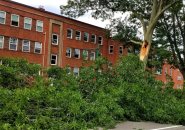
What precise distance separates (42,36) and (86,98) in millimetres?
38259

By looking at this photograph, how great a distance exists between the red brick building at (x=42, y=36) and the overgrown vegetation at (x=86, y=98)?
24.4 m

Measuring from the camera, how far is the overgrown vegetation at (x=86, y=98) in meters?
9.91

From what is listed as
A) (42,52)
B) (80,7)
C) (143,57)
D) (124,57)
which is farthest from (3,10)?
(124,57)

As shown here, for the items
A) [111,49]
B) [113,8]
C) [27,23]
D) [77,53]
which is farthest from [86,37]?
A: [113,8]

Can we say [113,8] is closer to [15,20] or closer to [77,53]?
[15,20]

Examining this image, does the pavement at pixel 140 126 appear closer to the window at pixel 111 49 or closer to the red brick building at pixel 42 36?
the red brick building at pixel 42 36

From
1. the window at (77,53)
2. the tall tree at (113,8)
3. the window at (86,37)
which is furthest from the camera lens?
the window at (86,37)

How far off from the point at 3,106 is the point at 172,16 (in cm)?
2829

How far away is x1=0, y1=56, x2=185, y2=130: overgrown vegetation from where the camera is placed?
9906mm

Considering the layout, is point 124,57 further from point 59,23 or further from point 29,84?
point 59,23

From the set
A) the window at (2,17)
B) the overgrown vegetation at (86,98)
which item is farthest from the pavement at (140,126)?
the window at (2,17)

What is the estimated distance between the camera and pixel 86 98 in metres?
14.8

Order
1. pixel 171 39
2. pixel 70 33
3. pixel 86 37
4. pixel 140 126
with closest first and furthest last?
1. pixel 140 126
2. pixel 171 39
3. pixel 70 33
4. pixel 86 37

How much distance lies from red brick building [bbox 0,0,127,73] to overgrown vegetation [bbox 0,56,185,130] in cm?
2443
